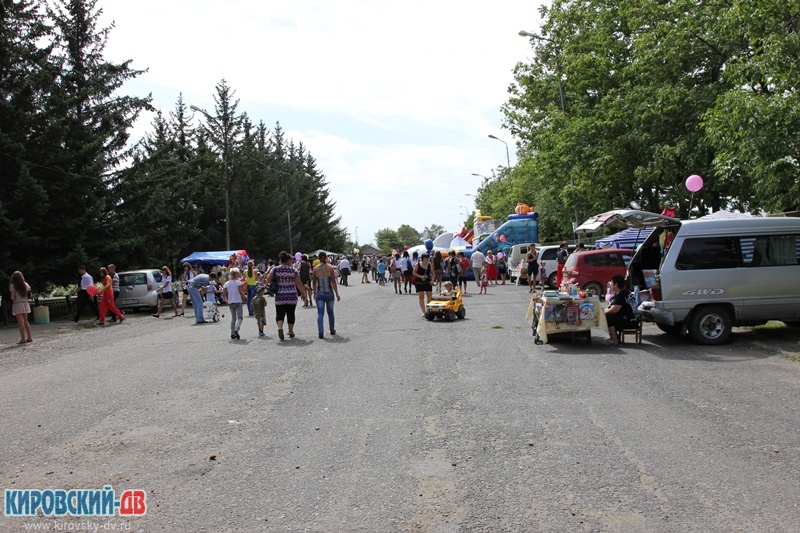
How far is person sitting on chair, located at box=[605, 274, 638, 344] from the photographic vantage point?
11.7 metres

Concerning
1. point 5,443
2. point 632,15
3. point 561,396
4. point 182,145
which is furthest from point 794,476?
point 182,145

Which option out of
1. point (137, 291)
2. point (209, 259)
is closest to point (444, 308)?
point (137, 291)

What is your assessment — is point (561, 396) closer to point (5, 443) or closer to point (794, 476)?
point (794, 476)

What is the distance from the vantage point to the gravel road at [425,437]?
4504 mm

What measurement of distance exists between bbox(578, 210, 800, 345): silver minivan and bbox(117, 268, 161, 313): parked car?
17726mm

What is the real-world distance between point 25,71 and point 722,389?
24992mm

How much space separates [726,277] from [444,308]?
21.7 ft

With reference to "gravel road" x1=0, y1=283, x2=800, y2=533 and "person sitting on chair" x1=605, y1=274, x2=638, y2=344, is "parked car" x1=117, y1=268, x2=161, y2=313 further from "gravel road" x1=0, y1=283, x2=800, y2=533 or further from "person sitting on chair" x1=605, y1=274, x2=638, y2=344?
"person sitting on chair" x1=605, y1=274, x2=638, y2=344

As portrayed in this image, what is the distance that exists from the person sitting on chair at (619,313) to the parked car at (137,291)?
16744mm

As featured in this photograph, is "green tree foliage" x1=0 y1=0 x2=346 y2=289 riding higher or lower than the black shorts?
higher

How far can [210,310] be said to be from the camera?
739 inches

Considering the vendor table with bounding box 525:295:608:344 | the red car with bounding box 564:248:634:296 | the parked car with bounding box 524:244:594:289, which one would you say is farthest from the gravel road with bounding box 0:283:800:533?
the parked car with bounding box 524:244:594:289

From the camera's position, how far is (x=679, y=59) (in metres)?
24.9

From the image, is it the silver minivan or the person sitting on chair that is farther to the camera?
the person sitting on chair
